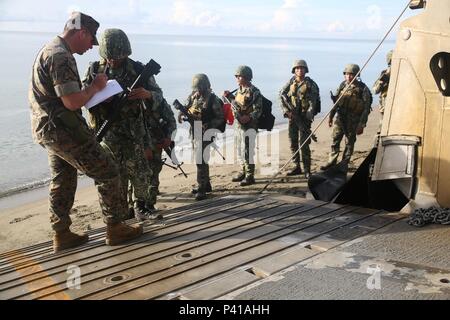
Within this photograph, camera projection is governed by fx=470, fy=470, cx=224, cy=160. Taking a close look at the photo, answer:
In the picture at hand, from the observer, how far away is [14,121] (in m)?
16.0

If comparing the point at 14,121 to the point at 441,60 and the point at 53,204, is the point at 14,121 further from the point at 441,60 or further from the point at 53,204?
the point at 441,60

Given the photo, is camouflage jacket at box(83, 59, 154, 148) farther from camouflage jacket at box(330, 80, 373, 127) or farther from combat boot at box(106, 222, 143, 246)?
camouflage jacket at box(330, 80, 373, 127)

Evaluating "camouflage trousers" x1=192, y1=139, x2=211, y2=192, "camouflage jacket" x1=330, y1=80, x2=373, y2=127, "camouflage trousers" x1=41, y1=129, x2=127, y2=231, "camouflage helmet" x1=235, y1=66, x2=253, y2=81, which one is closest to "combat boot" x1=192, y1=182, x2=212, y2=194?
"camouflage trousers" x1=192, y1=139, x2=211, y2=192

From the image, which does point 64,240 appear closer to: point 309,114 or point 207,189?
point 207,189

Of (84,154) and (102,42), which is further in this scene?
(102,42)

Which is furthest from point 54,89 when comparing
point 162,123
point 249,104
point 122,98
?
point 249,104

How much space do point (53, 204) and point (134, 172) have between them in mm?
1138

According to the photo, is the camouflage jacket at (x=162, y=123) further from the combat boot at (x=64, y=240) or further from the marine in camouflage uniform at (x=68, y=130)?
the combat boot at (x=64, y=240)

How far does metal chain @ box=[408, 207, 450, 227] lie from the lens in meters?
3.74

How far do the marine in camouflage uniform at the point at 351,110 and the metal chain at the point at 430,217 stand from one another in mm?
4116

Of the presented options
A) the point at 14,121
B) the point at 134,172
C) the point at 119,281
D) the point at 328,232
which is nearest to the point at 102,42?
the point at 134,172

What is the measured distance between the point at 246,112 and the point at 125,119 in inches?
128

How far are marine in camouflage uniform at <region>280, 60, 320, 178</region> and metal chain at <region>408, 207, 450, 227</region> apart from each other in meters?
3.90

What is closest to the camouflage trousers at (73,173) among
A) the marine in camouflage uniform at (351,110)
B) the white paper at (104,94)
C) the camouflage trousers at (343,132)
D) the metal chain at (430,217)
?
the white paper at (104,94)
